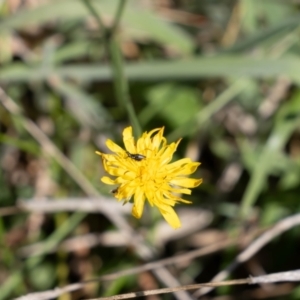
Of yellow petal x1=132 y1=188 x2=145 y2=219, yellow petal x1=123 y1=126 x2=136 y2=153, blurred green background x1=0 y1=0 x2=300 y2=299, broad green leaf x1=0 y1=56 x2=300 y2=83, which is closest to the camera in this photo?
yellow petal x1=132 y1=188 x2=145 y2=219

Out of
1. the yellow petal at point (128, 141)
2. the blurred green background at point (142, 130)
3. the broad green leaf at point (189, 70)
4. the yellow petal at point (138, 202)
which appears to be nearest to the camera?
the yellow petal at point (138, 202)

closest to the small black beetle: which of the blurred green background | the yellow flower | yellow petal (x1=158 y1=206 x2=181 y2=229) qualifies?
the yellow flower

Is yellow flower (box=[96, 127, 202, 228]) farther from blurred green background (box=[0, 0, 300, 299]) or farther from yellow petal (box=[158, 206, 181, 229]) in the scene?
blurred green background (box=[0, 0, 300, 299])

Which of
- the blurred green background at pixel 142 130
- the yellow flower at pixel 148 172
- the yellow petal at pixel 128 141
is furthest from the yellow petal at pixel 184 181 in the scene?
the blurred green background at pixel 142 130

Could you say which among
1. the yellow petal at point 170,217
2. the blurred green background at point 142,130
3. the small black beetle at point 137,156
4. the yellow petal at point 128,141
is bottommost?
the yellow petal at point 170,217

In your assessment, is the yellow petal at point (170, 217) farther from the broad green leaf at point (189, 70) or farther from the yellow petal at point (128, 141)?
the broad green leaf at point (189, 70)

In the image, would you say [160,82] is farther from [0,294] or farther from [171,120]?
[0,294]

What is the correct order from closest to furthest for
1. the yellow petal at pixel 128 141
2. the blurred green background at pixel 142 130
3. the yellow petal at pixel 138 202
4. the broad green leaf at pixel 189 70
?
the yellow petal at pixel 138 202, the yellow petal at pixel 128 141, the broad green leaf at pixel 189 70, the blurred green background at pixel 142 130
